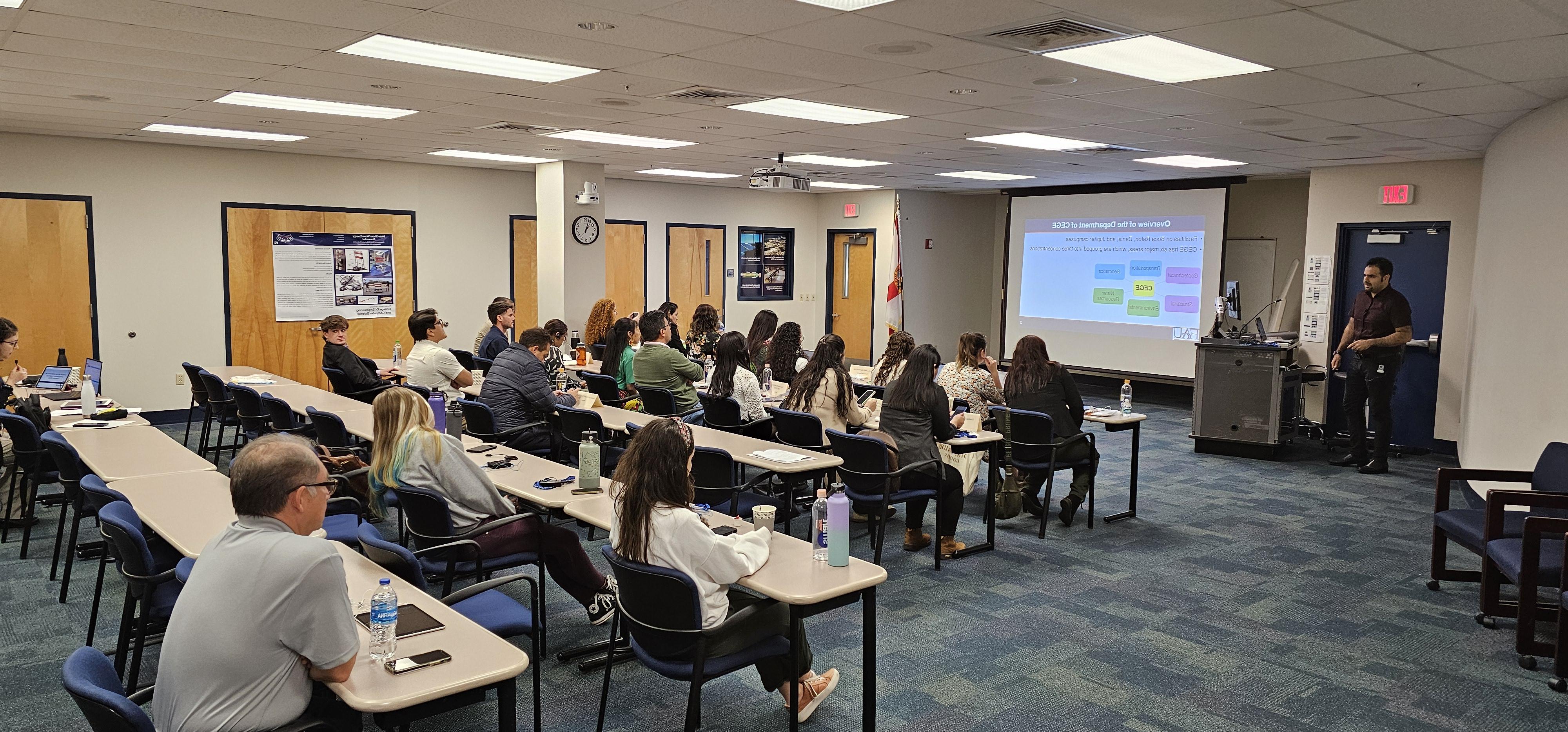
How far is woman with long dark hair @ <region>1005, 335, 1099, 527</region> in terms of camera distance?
6.27 m

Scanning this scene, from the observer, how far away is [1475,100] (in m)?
5.73

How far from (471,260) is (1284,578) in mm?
9686

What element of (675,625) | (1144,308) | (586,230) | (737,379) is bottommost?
(675,625)

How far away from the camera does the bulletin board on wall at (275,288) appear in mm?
10320

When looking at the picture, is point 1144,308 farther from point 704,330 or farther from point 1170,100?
point 1170,100

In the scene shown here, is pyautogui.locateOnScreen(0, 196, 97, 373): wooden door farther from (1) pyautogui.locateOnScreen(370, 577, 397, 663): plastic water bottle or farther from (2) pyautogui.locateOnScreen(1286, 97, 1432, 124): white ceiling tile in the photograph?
(2) pyautogui.locateOnScreen(1286, 97, 1432, 124): white ceiling tile

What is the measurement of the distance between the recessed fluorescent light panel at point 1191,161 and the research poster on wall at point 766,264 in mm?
6555

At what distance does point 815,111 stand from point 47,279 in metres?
7.72

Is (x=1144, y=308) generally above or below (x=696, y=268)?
below

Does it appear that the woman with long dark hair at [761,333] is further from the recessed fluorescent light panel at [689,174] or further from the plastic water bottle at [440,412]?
the recessed fluorescent light panel at [689,174]

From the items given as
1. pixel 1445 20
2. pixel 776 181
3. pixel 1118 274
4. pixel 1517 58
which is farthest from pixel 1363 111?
pixel 1118 274

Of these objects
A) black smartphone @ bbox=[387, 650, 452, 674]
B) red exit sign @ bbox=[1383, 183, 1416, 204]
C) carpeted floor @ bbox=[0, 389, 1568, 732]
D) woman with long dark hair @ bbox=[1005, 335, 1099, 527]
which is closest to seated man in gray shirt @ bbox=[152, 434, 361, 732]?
black smartphone @ bbox=[387, 650, 452, 674]

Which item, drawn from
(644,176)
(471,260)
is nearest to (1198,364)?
(644,176)

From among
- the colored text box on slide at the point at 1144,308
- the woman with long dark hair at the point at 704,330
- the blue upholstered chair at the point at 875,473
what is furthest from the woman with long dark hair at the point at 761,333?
the colored text box on slide at the point at 1144,308
